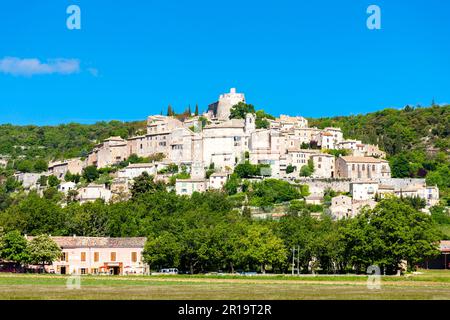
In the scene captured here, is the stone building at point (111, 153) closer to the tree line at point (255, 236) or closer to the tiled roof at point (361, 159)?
the tiled roof at point (361, 159)

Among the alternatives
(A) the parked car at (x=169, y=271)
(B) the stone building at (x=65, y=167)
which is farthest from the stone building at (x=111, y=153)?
(A) the parked car at (x=169, y=271)

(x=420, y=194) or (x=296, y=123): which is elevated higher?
(x=296, y=123)

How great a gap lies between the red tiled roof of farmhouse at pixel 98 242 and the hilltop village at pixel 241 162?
44611 mm

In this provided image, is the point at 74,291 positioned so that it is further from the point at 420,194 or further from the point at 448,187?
the point at 448,187

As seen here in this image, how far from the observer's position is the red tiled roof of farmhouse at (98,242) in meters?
82.9

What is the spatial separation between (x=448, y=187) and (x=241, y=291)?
11259 cm

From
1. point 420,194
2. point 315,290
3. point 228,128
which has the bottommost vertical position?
point 315,290

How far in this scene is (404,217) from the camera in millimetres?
72625

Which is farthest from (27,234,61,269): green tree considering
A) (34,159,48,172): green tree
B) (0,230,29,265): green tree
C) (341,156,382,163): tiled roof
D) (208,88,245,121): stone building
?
(34,159,48,172): green tree

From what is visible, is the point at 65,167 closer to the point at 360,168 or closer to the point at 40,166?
the point at 40,166

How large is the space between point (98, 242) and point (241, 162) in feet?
231

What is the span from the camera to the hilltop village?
141125 mm

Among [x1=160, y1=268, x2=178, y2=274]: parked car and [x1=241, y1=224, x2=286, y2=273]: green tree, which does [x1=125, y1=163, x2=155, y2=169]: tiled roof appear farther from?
[x1=241, y1=224, x2=286, y2=273]: green tree
